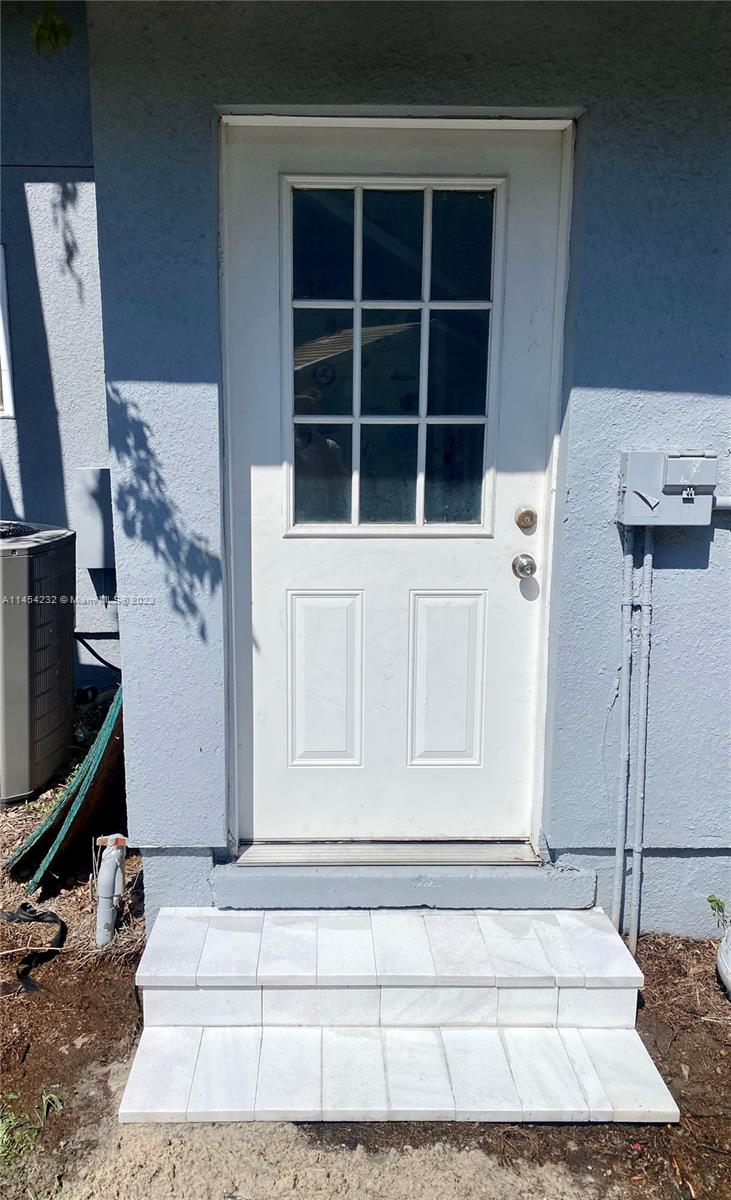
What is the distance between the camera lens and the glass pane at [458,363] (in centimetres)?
288

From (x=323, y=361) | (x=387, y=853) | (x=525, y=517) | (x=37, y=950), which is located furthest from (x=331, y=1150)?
(x=323, y=361)

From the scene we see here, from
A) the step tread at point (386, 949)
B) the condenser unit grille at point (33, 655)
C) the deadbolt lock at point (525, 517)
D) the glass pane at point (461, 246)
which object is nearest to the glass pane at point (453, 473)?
the deadbolt lock at point (525, 517)

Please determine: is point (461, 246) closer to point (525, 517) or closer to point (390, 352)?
point (390, 352)

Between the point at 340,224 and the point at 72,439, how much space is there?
1.90 m

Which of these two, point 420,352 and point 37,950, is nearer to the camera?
point 420,352

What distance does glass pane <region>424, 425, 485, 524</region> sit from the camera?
116 inches

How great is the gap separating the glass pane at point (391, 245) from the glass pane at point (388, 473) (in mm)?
443

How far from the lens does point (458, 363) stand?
2900 millimetres

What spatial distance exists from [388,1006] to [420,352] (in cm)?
208

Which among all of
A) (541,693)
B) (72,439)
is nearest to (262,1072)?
(541,693)

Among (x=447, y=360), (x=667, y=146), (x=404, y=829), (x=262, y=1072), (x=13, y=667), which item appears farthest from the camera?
(x=13, y=667)

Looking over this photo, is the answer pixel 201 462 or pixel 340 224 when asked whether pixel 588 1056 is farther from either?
pixel 340 224

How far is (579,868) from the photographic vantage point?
120 inches

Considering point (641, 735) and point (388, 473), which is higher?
point (388, 473)
